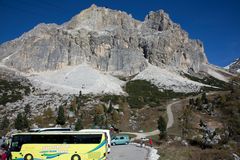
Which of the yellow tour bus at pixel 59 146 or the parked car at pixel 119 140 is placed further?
the parked car at pixel 119 140

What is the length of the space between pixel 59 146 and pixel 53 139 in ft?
2.86

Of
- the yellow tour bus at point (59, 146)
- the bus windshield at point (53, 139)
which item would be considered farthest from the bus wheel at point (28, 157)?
the bus windshield at point (53, 139)

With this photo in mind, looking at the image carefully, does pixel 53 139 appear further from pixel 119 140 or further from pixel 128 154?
pixel 119 140

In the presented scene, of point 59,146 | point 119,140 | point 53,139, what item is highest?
point 53,139

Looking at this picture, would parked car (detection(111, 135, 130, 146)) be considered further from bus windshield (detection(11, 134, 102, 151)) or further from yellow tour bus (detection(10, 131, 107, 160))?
bus windshield (detection(11, 134, 102, 151))

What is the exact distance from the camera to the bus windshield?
82.3 ft

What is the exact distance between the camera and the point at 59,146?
25.0m

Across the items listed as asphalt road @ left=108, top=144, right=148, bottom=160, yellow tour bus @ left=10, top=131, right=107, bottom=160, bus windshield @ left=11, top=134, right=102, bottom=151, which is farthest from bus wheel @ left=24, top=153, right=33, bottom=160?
asphalt road @ left=108, top=144, right=148, bottom=160

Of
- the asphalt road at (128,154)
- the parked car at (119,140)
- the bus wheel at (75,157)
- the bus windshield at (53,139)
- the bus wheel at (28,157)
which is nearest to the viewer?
the bus wheel at (75,157)

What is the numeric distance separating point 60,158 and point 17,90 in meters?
115

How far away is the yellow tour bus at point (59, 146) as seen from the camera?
2470cm

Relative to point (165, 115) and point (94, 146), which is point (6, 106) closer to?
point (165, 115)

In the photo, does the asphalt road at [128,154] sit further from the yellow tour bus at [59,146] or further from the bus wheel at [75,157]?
the bus wheel at [75,157]

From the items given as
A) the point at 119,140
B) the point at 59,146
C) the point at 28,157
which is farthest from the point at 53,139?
the point at 119,140
